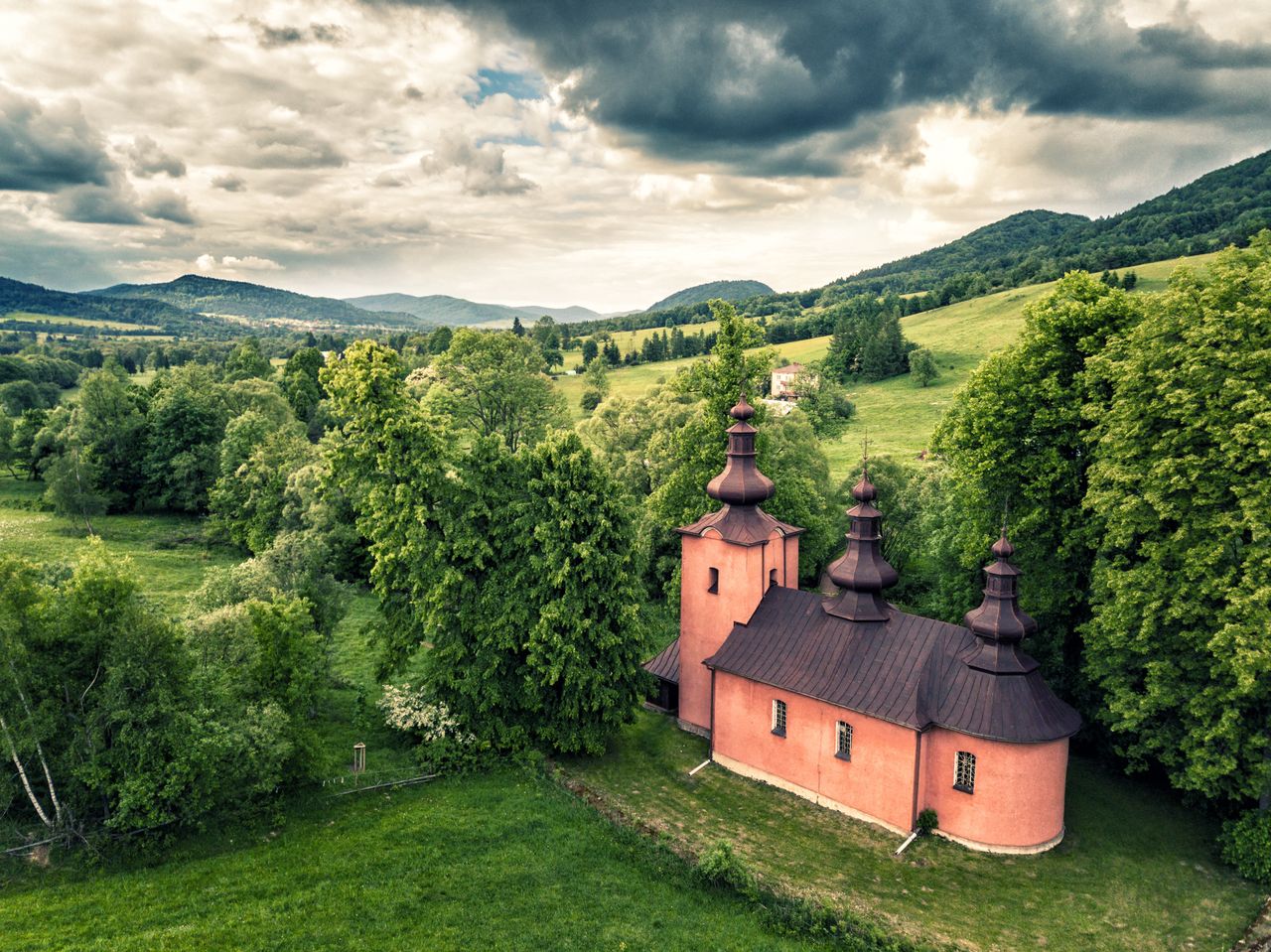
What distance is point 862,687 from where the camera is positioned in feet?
68.6

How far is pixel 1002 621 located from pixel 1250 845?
7.43 m

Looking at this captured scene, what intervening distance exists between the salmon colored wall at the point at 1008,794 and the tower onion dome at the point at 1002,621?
6.36 ft

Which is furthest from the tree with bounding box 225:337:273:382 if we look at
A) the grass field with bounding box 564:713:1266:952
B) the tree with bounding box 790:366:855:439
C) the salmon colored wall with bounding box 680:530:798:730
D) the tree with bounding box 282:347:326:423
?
the grass field with bounding box 564:713:1266:952

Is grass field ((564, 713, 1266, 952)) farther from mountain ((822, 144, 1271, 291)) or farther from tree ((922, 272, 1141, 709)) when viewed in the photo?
mountain ((822, 144, 1271, 291))

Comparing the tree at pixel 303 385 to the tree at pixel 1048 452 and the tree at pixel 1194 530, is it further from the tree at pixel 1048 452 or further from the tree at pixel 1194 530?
the tree at pixel 1194 530

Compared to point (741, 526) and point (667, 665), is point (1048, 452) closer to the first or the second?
point (741, 526)

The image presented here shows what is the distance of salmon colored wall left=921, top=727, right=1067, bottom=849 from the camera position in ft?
62.4

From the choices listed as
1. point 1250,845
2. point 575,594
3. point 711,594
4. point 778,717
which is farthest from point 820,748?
point 1250,845

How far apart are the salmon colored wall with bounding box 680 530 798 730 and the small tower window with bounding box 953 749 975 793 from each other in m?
7.43

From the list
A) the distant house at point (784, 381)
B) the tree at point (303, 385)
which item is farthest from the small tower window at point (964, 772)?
the tree at point (303, 385)

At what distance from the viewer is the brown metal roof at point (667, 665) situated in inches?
1069

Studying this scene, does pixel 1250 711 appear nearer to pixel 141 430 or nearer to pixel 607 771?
pixel 607 771

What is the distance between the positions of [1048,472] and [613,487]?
43.2 ft

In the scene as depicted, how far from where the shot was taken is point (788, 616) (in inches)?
942
